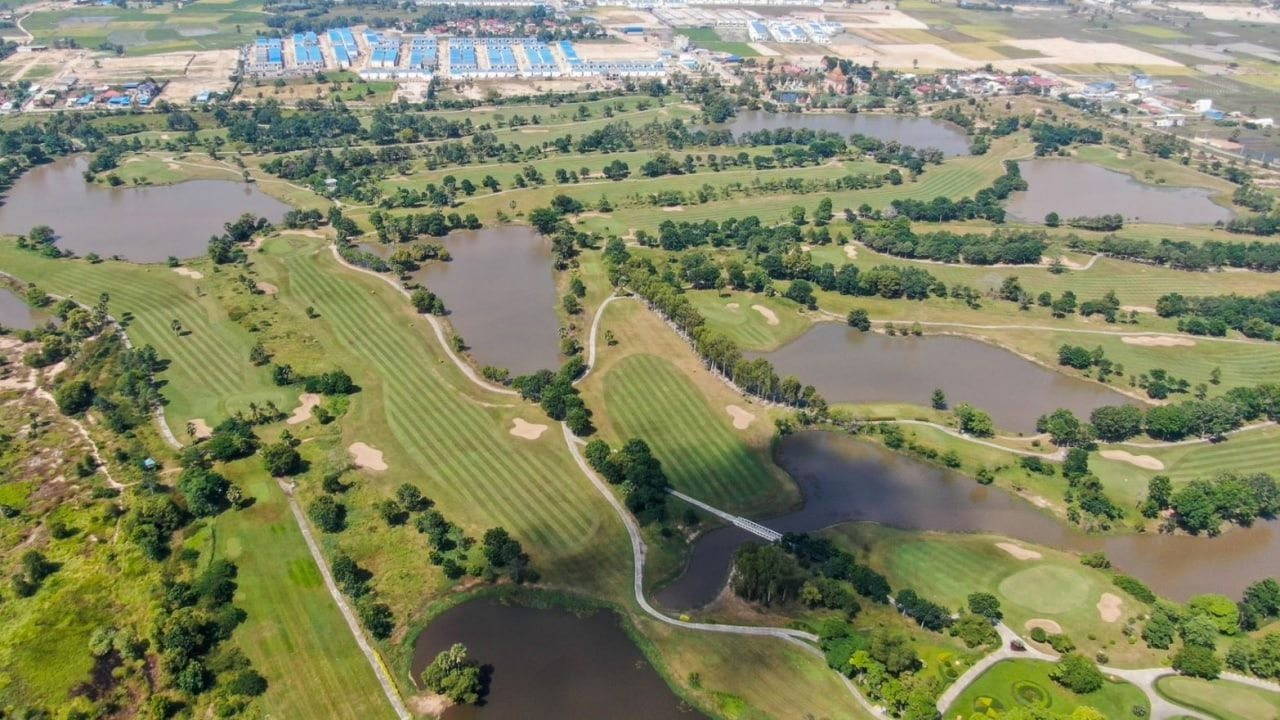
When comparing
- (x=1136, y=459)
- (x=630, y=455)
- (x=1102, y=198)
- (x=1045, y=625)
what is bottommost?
(x=1045, y=625)

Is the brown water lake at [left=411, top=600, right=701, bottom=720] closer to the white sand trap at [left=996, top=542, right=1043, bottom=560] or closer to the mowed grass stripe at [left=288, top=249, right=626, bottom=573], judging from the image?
the mowed grass stripe at [left=288, top=249, right=626, bottom=573]

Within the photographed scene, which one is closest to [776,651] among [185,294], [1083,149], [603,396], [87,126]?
[603,396]

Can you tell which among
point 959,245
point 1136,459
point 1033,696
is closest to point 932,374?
point 1136,459

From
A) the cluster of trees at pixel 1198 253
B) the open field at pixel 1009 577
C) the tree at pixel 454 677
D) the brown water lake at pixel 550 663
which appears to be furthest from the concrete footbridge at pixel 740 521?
the cluster of trees at pixel 1198 253

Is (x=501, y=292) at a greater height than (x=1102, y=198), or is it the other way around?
(x=1102, y=198)

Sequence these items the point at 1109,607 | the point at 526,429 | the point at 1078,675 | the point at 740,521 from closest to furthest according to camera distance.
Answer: the point at 1078,675 → the point at 1109,607 → the point at 740,521 → the point at 526,429

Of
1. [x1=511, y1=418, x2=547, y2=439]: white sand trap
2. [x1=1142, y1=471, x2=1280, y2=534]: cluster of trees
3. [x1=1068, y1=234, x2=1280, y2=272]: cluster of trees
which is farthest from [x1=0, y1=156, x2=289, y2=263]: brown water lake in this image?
[x1=1068, y1=234, x2=1280, y2=272]: cluster of trees

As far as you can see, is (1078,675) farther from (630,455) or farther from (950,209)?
(950,209)
